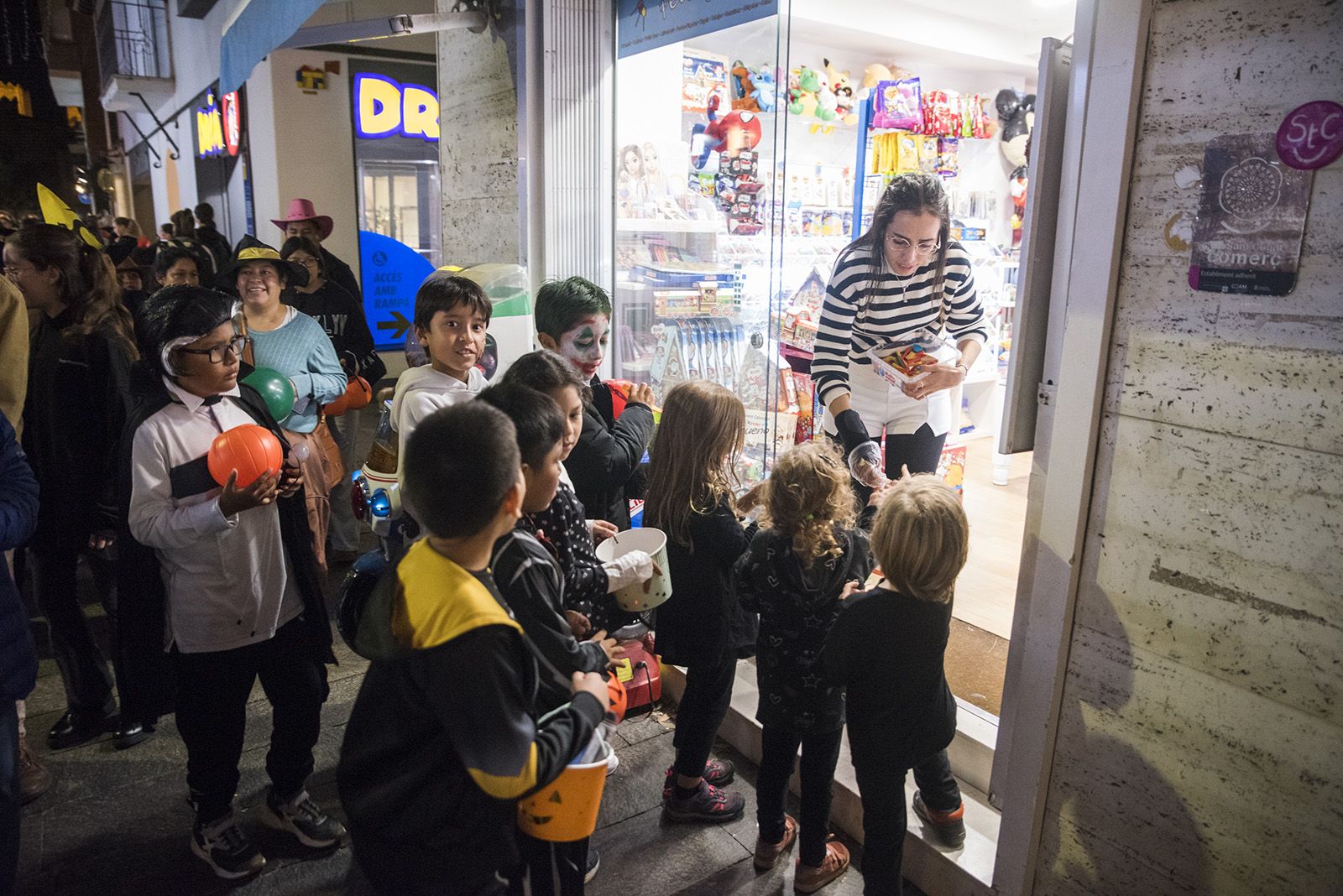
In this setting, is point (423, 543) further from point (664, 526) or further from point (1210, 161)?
point (1210, 161)

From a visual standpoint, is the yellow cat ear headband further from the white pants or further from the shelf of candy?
the white pants

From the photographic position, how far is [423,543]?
4.41ft

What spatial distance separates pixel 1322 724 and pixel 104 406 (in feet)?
11.0

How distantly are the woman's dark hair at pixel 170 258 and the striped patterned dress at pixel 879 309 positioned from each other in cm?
364

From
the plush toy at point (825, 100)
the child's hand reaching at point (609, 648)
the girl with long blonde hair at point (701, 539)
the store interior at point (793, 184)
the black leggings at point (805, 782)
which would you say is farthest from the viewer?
the plush toy at point (825, 100)

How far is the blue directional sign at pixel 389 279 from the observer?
5730 mm

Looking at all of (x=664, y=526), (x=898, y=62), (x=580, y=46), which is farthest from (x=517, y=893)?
(x=898, y=62)

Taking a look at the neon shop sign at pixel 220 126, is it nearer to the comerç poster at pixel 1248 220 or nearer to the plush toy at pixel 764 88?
the plush toy at pixel 764 88

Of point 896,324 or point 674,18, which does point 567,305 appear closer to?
point 896,324

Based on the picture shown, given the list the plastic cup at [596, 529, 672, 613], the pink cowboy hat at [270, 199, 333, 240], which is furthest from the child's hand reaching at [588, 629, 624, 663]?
the pink cowboy hat at [270, 199, 333, 240]

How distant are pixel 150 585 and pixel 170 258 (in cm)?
311

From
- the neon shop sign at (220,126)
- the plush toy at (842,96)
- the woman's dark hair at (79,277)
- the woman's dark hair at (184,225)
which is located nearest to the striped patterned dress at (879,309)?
the woman's dark hair at (79,277)

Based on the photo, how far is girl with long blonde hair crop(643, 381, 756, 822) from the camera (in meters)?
2.27

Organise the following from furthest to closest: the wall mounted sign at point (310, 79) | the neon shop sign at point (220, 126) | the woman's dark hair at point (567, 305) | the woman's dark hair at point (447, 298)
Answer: the neon shop sign at point (220, 126) < the wall mounted sign at point (310, 79) < the woman's dark hair at point (567, 305) < the woman's dark hair at point (447, 298)
